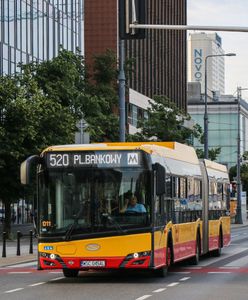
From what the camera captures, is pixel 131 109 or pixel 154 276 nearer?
pixel 154 276

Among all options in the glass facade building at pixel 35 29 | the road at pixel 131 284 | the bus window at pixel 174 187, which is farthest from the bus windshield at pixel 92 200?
the glass facade building at pixel 35 29

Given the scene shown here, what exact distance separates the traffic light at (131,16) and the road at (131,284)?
480 cm

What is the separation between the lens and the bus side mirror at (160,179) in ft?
61.2

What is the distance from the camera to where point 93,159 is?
19125 millimetres

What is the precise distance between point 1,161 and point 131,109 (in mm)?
40992

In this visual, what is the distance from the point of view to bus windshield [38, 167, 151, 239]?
61.3 ft

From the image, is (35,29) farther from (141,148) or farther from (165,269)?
(141,148)

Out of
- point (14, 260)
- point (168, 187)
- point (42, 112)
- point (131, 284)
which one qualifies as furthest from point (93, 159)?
point (42, 112)

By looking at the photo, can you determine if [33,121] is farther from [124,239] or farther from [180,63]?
[180,63]

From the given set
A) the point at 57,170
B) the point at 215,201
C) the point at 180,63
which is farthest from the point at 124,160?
the point at 180,63

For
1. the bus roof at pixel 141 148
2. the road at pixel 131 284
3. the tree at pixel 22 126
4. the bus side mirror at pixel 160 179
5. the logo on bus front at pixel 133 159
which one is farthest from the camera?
the tree at pixel 22 126

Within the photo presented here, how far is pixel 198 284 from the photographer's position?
1889 centimetres

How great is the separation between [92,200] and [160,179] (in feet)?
4.48

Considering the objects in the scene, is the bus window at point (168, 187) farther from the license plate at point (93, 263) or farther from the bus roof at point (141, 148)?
the license plate at point (93, 263)
